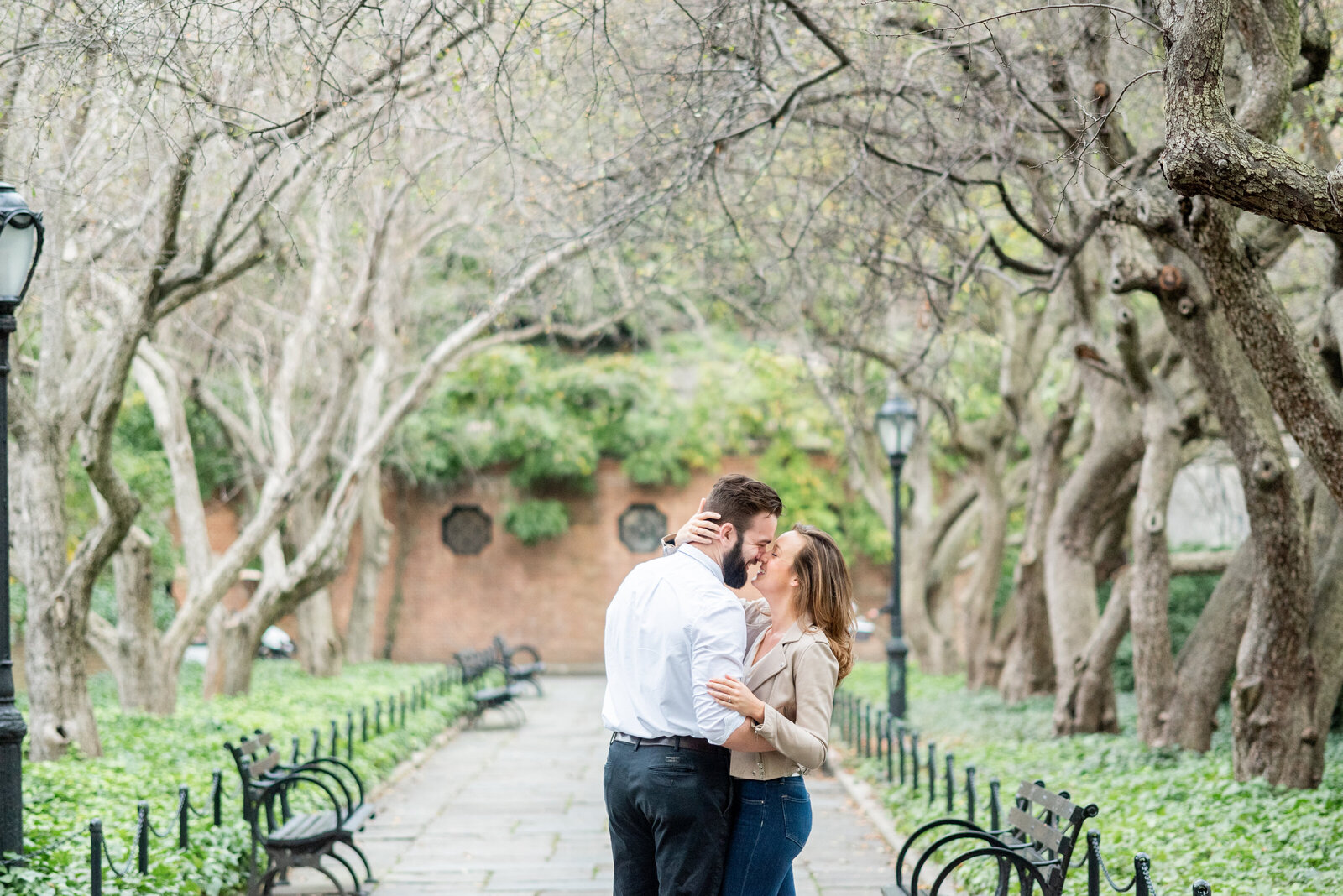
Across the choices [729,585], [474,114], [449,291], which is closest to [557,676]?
[449,291]

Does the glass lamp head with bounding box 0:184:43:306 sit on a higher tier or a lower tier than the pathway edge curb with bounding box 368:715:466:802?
higher

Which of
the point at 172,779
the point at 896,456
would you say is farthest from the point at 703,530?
the point at 896,456

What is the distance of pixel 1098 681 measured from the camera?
1100cm

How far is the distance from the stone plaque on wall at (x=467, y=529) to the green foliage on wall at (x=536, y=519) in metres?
0.72

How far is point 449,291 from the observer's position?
18234 millimetres

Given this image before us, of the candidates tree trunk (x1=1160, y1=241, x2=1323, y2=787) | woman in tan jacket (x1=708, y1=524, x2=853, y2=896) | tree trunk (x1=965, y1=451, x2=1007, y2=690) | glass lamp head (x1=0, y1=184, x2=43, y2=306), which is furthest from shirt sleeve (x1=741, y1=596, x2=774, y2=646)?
tree trunk (x1=965, y1=451, x2=1007, y2=690)

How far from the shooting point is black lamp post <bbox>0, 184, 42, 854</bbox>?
5.84 m

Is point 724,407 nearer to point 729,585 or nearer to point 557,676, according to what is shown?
point 557,676

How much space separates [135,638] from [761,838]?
10.3m

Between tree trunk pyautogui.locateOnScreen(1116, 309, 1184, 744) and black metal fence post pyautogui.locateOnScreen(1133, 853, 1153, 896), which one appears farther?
tree trunk pyautogui.locateOnScreen(1116, 309, 1184, 744)

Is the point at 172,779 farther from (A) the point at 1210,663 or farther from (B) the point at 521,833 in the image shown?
(A) the point at 1210,663

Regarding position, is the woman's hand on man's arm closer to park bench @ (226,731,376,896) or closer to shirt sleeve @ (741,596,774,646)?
shirt sleeve @ (741,596,774,646)

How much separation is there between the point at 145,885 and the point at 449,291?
1300 centimetres

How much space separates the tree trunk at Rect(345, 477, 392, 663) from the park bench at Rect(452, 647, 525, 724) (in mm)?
2551
